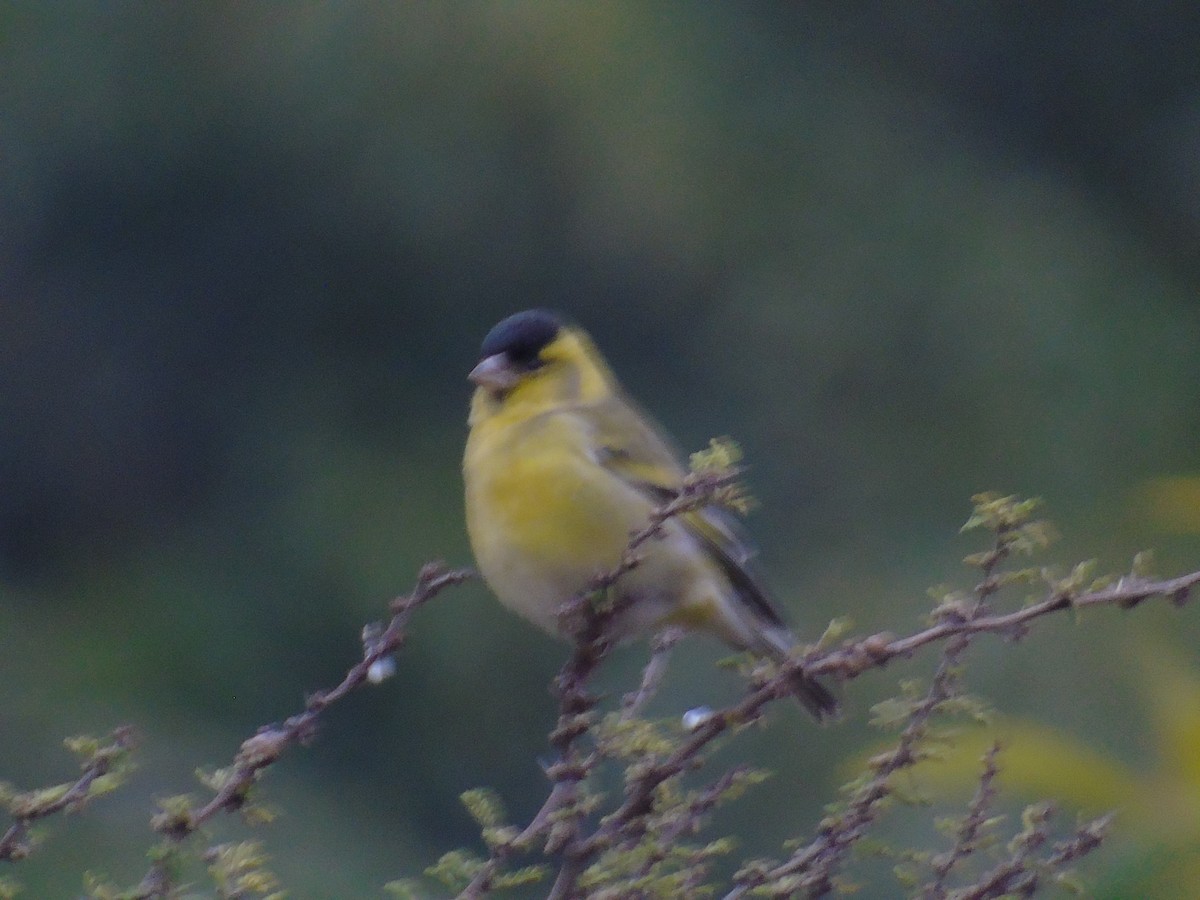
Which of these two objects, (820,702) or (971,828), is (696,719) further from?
(820,702)

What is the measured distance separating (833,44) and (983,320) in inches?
38.0

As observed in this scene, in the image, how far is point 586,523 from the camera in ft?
7.20

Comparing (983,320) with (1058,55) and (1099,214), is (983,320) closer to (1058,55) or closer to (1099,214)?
(1099,214)

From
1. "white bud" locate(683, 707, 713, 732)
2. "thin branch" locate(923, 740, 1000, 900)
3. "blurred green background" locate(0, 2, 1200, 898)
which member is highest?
"blurred green background" locate(0, 2, 1200, 898)

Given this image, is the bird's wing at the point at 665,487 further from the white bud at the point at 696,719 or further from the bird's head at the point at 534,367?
the white bud at the point at 696,719

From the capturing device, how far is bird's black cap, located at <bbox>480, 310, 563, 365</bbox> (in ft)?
8.09

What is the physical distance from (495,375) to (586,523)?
29 centimetres

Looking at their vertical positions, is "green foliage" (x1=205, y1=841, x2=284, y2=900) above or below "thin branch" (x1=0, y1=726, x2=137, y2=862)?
below

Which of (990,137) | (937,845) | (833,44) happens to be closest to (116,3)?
(833,44)

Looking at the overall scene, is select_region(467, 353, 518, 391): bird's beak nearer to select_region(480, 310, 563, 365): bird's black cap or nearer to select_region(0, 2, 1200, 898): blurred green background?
select_region(480, 310, 563, 365): bird's black cap

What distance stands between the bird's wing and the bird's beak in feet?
0.34

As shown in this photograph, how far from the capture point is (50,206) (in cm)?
561

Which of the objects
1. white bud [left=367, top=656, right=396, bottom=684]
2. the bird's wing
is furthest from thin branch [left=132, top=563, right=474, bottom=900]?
the bird's wing

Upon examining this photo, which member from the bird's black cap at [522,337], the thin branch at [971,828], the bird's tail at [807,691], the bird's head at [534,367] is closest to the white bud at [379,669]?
the thin branch at [971,828]
